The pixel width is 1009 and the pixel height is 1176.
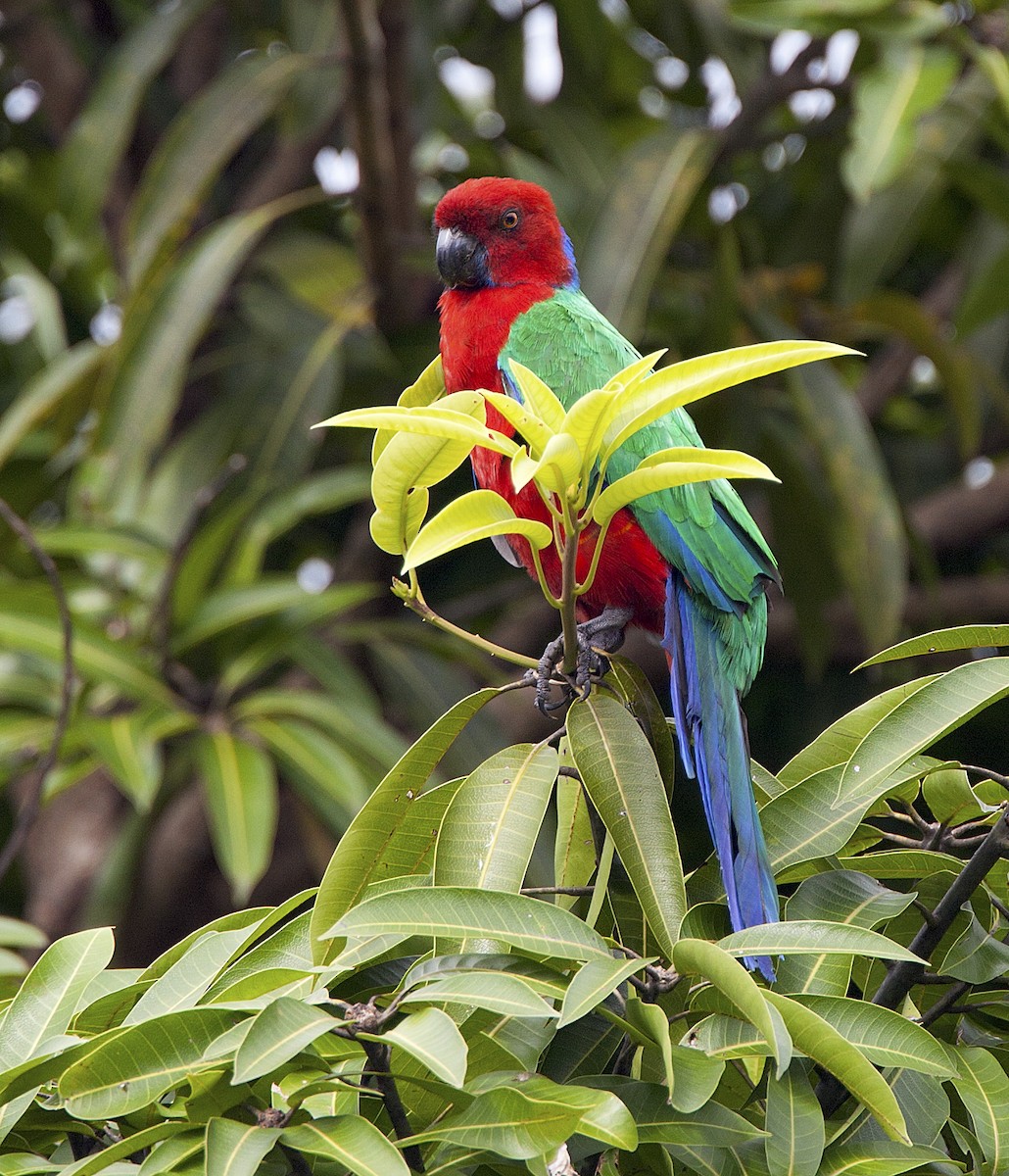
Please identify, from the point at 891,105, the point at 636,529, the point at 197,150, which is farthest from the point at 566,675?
the point at 197,150

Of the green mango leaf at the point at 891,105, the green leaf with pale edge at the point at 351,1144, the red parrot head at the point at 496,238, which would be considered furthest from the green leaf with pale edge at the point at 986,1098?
the green mango leaf at the point at 891,105

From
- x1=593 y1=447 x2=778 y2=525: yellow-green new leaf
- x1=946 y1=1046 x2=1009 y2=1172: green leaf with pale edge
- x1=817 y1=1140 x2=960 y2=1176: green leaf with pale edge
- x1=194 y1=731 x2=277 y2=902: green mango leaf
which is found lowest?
x1=194 y1=731 x2=277 y2=902: green mango leaf

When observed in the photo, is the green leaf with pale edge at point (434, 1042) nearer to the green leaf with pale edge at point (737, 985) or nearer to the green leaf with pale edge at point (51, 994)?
the green leaf with pale edge at point (737, 985)

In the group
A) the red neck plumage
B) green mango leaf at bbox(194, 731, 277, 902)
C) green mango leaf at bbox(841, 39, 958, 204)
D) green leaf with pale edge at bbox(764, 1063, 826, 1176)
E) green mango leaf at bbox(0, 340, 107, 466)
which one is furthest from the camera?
green mango leaf at bbox(0, 340, 107, 466)

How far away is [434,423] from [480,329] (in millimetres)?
1365

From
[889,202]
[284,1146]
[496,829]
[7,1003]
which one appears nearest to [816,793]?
[496,829]

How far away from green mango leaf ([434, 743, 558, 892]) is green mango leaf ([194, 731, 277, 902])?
5.65ft

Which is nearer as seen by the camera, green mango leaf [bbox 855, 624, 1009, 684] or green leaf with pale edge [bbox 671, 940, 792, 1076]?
green leaf with pale edge [bbox 671, 940, 792, 1076]

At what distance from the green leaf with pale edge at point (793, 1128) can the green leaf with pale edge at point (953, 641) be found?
42 centimetres

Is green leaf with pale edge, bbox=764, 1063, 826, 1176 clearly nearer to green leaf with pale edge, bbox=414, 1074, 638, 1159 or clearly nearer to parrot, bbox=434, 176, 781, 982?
green leaf with pale edge, bbox=414, 1074, 638, 1159

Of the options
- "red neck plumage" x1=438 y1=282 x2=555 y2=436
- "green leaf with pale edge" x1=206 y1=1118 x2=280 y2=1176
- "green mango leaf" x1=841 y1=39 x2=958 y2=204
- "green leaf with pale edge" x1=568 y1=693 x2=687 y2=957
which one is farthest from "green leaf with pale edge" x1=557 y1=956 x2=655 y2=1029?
"green mango leaf" x1=841 y1=39 x2=958 y2=204

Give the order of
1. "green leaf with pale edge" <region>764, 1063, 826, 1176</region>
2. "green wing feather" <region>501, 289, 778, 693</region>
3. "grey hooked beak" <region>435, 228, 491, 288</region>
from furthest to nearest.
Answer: "grey hooked beak" <region>435, 228, 491, 288</region>, "green wing feather" <region>501, 289, 778, 693</region>, "green leaf with pale edge" <region>764, 1063, 826, 1176</region>

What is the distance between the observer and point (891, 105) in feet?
11.8

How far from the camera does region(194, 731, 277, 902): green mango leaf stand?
122 inches
